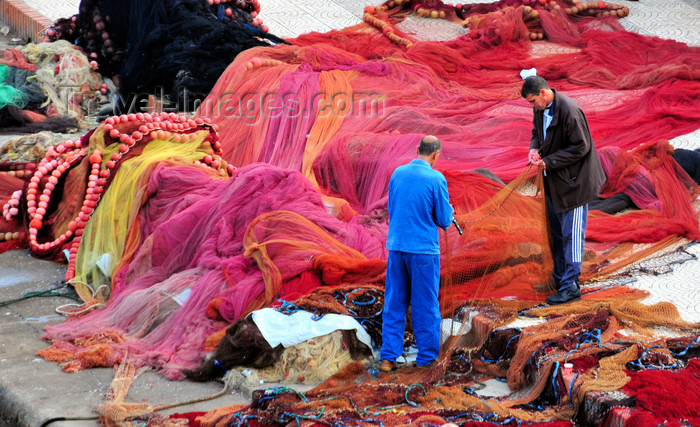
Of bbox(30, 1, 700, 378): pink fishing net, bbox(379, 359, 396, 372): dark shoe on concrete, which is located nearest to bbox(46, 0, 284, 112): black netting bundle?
bbox(30, 1, 700, 378): pink fishing net

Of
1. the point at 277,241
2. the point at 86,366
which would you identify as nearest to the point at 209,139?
the point at 277,241

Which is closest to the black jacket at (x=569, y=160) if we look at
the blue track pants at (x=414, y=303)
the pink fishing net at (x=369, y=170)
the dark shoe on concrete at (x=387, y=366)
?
the pink fishing net at (x=369, y=170)

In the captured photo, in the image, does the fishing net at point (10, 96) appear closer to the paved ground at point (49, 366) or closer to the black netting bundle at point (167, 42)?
the black netting bundle at point (167, 42)

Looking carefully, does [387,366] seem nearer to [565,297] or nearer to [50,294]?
[565,297]

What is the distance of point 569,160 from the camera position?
5465 millimetres

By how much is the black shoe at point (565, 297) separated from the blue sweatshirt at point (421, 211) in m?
0.96

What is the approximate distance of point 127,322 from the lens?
20.0ft

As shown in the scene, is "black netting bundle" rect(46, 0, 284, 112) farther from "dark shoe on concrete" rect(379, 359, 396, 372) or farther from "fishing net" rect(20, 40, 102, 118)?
"dark shoe on concrete" rect(379, 359, 396, 372)

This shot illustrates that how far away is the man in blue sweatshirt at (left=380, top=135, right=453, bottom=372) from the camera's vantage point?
16.6ft

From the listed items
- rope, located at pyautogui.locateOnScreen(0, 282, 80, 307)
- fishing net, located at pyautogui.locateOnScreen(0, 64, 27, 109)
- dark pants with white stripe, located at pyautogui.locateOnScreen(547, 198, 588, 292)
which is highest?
dark pants with white stripe, located at pyautogui.locateOnScreen(547, 198, 588, 292)

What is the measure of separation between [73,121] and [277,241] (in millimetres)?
5217

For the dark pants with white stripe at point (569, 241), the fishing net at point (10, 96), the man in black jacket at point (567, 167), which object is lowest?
the fishing net at point (10, 96)

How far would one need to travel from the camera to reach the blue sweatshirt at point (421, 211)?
5047 mm

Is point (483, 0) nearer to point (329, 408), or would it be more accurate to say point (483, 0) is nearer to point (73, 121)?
point (73, 121)
